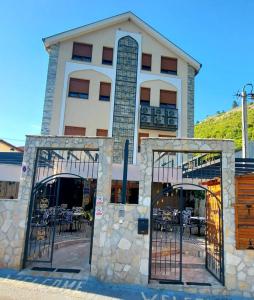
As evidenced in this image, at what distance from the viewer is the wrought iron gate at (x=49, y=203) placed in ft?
31.9

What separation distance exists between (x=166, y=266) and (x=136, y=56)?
18125 millimetres

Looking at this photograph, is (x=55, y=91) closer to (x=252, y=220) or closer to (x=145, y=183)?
→ (x=145, y=183)

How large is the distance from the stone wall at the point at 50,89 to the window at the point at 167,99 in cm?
893

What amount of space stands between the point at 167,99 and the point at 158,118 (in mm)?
2180

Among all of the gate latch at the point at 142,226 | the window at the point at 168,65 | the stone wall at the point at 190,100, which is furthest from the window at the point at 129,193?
the gate latch at the point at 142,226

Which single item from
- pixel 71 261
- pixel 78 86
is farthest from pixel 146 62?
pixel 71 261

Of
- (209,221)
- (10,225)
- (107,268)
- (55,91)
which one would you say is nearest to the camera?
(107,268)

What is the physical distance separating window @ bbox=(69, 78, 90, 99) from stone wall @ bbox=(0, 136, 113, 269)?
13.2 m

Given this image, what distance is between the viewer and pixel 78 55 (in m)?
23.1

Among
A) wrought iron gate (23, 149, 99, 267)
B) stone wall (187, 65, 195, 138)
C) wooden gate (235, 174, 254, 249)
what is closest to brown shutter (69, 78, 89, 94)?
wrought iron gate (23, 149, 99, 267)

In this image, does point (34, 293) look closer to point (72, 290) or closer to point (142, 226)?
point (72, 290)

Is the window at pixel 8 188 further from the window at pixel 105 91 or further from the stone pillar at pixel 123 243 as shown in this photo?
the stone pillar at pixel 123 243

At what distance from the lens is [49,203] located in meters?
17.1

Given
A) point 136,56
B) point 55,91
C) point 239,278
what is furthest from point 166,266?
point 136,56
